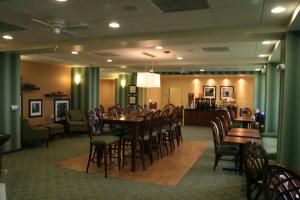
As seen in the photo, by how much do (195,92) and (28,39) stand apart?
401 inches

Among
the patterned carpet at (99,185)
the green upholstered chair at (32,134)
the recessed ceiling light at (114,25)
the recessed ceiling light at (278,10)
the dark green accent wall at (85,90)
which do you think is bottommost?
the patterned carpet at (99,185)

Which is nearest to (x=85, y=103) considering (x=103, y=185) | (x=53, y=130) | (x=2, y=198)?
(x=53, y=130)

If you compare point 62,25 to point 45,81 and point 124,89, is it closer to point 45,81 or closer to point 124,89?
point 45,81

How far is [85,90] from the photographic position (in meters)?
9.95

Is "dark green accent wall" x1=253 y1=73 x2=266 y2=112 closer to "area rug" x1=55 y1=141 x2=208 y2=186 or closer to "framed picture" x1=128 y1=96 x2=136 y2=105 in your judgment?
"area rug" x1=55 y1=141 x2=208 y2=186

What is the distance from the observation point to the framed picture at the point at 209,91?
45.9 feet

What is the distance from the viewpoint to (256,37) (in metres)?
4.51

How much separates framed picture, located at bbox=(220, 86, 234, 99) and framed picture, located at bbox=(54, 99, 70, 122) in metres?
7.95

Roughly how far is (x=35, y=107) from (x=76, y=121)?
1.49 meters

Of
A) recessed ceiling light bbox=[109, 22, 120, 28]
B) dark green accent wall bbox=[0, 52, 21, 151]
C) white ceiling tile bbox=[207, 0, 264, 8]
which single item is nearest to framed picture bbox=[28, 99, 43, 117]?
dark green accent wall bbox=[0, 52, 21, 151]

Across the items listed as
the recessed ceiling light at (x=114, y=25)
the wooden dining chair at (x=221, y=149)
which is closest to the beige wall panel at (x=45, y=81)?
the recessed ceiling light at (x=114, y=25)

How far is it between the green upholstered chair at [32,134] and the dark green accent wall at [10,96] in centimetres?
22

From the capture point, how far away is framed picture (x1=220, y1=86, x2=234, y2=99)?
13.7 m

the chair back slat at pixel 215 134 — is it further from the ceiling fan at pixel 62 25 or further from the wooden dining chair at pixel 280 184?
the ceiling fan at pixel 62 25
